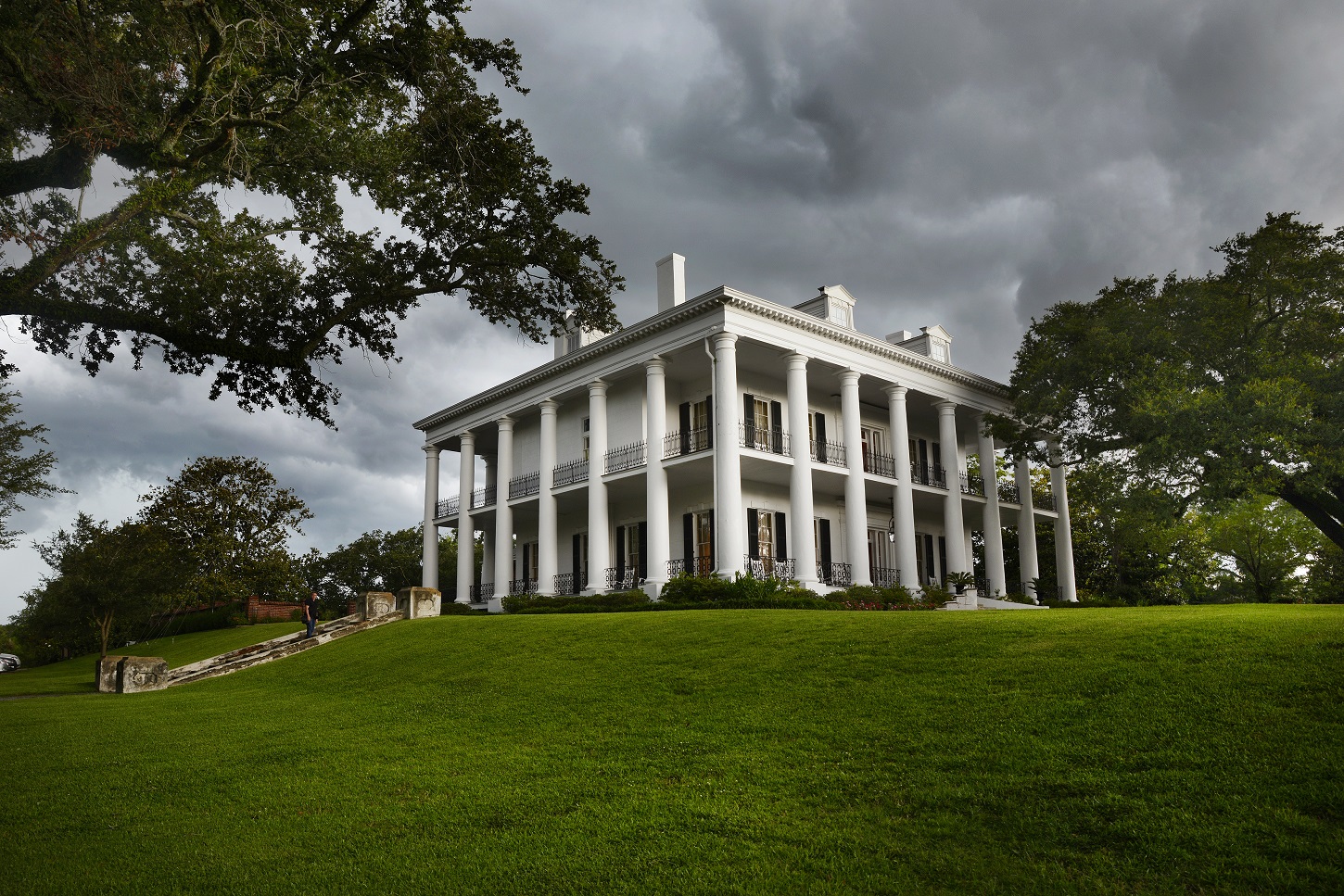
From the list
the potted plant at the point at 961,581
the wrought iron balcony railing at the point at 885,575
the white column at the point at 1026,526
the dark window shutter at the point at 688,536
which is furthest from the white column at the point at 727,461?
the white column at the point at 1026,526

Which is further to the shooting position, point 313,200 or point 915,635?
point 313,200

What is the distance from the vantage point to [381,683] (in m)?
14.8

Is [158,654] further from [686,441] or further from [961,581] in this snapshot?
[961,581]

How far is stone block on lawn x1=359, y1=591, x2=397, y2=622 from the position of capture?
23703mm

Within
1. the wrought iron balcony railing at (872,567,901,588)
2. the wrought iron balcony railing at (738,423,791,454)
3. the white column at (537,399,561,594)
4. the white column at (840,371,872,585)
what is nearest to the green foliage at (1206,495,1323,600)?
the wrought iron balcony railing at (872,567,901,588)

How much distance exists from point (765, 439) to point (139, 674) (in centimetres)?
1859

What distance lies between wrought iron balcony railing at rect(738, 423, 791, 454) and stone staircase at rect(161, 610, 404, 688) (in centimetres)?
1161

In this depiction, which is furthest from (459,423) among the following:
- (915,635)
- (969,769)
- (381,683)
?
(969,769)

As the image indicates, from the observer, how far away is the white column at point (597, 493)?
27812 millimetres

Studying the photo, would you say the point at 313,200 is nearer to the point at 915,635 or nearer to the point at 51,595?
the point at 915,635

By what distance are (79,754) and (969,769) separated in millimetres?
10313

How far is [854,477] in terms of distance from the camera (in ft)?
90.1

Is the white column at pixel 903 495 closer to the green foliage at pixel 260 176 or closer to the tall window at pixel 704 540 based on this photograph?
the tall window at pixel 704 540

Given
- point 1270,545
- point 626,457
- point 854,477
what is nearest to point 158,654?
point 626,457
